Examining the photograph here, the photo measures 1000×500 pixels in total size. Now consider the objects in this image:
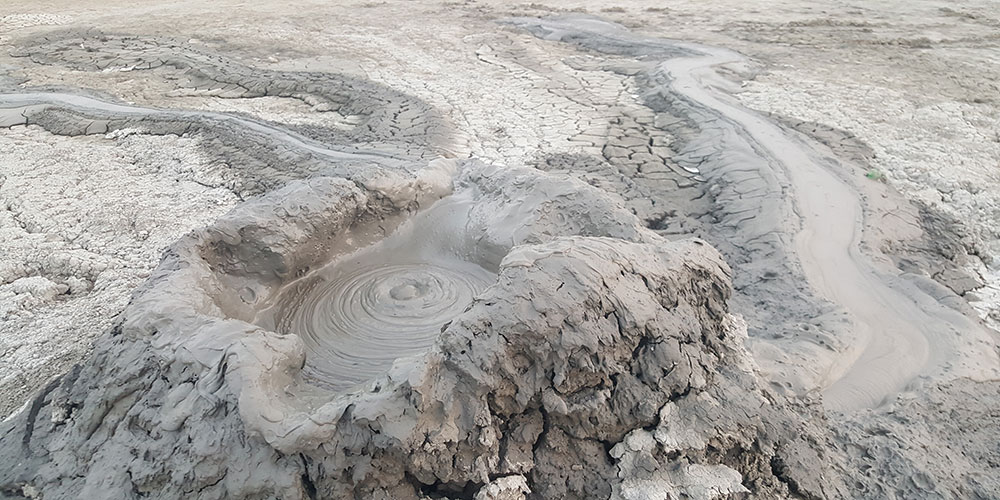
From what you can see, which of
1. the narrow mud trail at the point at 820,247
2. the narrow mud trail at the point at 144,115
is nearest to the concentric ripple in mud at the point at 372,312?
the narrow mud trail at the point at 820,247

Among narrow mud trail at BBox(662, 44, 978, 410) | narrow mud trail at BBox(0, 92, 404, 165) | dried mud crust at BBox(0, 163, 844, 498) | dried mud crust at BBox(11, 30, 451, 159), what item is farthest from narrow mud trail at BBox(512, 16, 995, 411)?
narrow mud trail at BBox(0, 92, 404, 165)

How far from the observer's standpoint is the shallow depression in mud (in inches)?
117

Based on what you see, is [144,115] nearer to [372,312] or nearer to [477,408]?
[372,312]

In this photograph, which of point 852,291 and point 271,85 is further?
point 271,85

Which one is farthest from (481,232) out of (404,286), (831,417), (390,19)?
(390,19)

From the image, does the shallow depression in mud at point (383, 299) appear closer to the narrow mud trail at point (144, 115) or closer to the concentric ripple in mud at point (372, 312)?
the concentric ripple in mud at point (372, 312)

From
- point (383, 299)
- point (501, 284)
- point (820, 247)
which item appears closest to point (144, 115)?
point (383, 299)

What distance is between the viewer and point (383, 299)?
11.0 ft

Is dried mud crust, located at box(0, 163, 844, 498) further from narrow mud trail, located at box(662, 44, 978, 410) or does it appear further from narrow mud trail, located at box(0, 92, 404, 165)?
narrow mud trail, located at box(0, 92, 404, 165)

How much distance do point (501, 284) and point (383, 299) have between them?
1.19 metres

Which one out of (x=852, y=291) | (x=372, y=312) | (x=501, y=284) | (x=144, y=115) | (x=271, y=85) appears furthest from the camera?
(x=271, y=85)

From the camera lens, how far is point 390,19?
1248 cm

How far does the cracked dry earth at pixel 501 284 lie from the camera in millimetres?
2260

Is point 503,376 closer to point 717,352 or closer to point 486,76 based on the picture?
point 717,352
